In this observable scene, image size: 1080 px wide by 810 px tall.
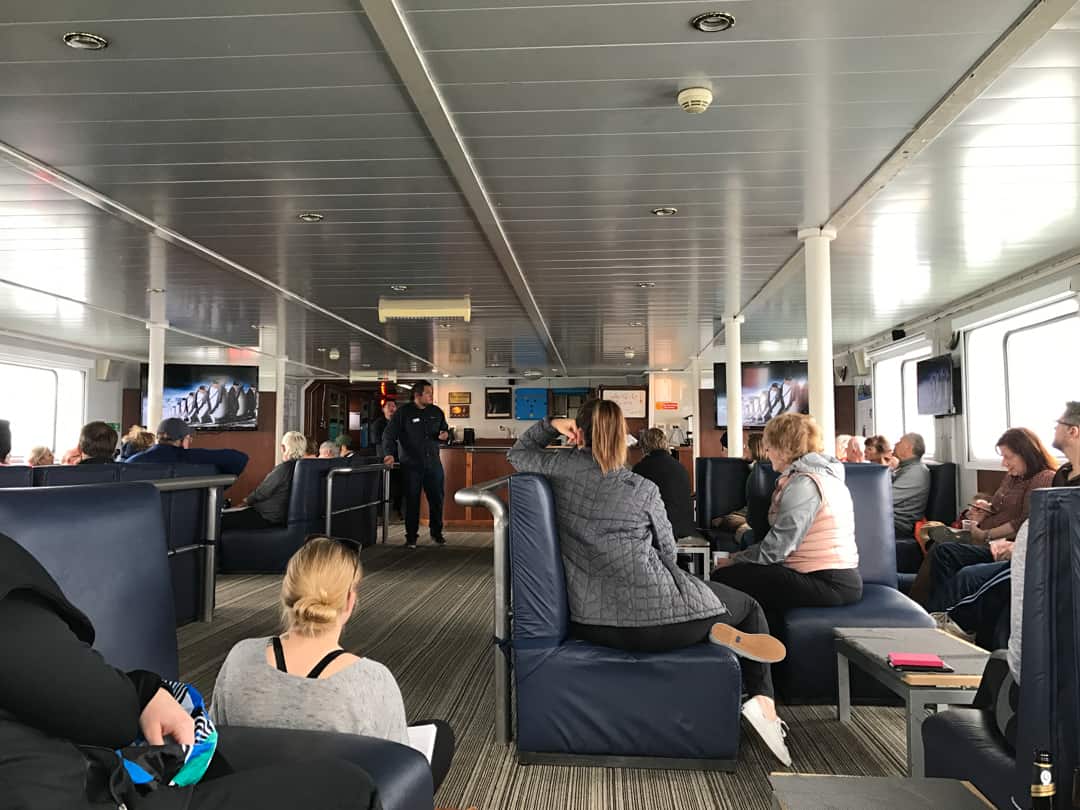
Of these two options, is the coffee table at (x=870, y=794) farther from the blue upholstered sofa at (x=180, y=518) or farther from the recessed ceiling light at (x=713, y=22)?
the blue upholstered sofa at (x=180, y=518)

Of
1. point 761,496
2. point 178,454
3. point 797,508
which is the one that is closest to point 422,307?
point 178,454

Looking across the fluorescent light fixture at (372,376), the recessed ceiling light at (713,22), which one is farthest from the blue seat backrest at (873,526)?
the fluorescent light fixture at (372,376)

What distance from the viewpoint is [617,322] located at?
9766 mm

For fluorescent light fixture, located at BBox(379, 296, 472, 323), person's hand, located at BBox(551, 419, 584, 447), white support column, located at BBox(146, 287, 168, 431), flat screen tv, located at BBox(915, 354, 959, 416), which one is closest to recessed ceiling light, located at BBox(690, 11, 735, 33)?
person's hand, located at BBox(551, 419, 584, 447)

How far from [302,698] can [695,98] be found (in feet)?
9.24

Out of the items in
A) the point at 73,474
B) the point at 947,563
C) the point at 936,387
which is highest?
the point at 936,387

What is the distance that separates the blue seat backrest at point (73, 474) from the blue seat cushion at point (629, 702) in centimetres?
258

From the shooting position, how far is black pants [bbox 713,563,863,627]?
11.3ft

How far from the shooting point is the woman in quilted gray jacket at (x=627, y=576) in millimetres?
2768

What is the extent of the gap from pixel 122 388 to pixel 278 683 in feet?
46.2

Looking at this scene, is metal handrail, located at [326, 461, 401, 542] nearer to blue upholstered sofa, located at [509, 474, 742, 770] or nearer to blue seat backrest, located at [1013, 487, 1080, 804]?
blue upholstered sofa, located at [509, 474, 742, 770]

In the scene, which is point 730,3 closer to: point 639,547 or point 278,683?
point 639,547

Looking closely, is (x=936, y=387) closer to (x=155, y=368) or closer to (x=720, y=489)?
(x=720, y=489)

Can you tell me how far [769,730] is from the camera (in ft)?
9.12
